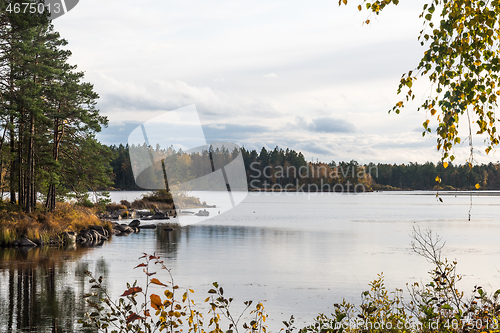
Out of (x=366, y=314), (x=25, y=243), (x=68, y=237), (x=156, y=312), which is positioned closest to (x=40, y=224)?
(x=68, y=237)

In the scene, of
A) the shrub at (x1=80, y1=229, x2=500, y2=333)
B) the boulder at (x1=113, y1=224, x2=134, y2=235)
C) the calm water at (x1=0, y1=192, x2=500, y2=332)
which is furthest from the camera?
the boulder at (x1=113, y1=224, x2=134, y2=235)

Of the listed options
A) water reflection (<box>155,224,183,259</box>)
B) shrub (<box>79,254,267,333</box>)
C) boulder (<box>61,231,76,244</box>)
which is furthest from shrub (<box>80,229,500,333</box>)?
boulder (<box>61,231,76,244</box>)

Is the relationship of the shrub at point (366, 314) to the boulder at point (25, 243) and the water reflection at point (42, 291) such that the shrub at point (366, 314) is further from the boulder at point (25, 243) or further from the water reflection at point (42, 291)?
the boulder at point (25, 243)

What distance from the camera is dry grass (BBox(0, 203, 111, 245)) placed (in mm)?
26850

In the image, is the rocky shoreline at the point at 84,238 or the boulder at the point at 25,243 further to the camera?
the rocky shoreline at the point at 84,238

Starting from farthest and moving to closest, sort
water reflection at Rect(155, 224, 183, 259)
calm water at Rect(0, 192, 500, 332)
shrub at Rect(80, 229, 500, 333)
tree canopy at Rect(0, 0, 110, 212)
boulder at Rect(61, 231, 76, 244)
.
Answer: boulder at Rect(61, 231, 76, 244) → tree canopy at Rect(0, 0, 110, 212) → water reflection at Rect(155, 224, 183, 259) → calm water at Rect(0, 192, 500, 332) → shrub at Rect(80, 229, 500, 333)

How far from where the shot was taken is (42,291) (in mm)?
13945

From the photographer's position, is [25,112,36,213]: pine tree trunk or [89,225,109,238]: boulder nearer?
[25,112,36,213]: pine tree trunk

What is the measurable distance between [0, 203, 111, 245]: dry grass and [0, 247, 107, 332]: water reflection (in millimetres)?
4311

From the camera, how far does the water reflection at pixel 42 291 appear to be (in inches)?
411

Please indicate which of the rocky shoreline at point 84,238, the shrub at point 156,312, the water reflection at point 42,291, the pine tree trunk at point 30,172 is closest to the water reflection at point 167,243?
the rocky shoreline at point 84,238

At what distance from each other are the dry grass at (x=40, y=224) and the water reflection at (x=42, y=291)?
14.1 ft

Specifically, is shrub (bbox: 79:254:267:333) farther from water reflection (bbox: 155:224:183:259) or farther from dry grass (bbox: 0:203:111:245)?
dry grass (bbox: 0:203:111:245)

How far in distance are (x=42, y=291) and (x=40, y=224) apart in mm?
16360
